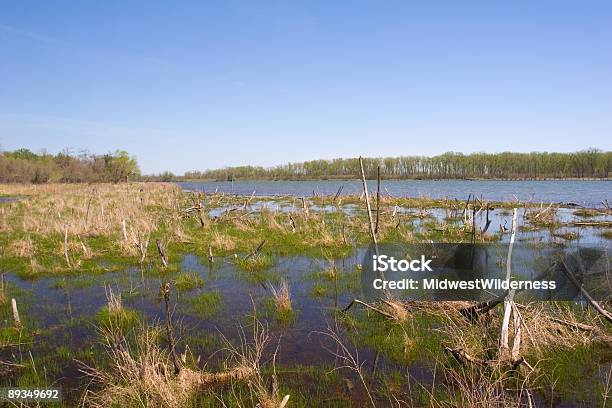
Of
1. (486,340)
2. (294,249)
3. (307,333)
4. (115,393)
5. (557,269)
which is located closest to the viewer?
(115,393)

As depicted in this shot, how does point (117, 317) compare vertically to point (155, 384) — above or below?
below

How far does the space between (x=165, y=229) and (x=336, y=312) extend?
45.2 ft

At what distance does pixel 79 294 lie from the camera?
951 cm

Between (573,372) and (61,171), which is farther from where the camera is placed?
(61,171)

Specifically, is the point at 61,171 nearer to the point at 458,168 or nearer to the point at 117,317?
the point at 117,317

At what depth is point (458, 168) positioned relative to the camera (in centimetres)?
14150

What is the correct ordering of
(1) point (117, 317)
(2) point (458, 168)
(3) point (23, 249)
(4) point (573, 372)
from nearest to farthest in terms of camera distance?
(4) point (573, 372) < (1) point (117, 317) < (3) point (23, 249) < (2) point (458, 168)

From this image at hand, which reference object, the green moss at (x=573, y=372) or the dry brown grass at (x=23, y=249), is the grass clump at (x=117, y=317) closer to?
the green moss at (x=573, y=372)

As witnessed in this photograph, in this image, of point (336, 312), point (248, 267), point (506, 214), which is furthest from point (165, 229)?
point (506, 214)

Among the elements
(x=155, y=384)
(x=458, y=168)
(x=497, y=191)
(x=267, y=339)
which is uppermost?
(x=458, y=168)

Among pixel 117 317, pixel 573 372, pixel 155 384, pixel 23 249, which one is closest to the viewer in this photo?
pixel 155 384

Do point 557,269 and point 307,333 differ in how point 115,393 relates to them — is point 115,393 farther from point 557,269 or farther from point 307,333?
point 557,269

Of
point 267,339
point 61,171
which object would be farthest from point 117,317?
point 61,171

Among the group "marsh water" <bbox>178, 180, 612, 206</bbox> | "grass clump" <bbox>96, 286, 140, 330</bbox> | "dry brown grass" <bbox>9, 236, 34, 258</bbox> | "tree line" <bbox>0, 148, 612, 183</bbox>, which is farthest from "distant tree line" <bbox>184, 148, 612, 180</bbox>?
"grass clump" <bbox>96, 286, 140, 330</bbox>
